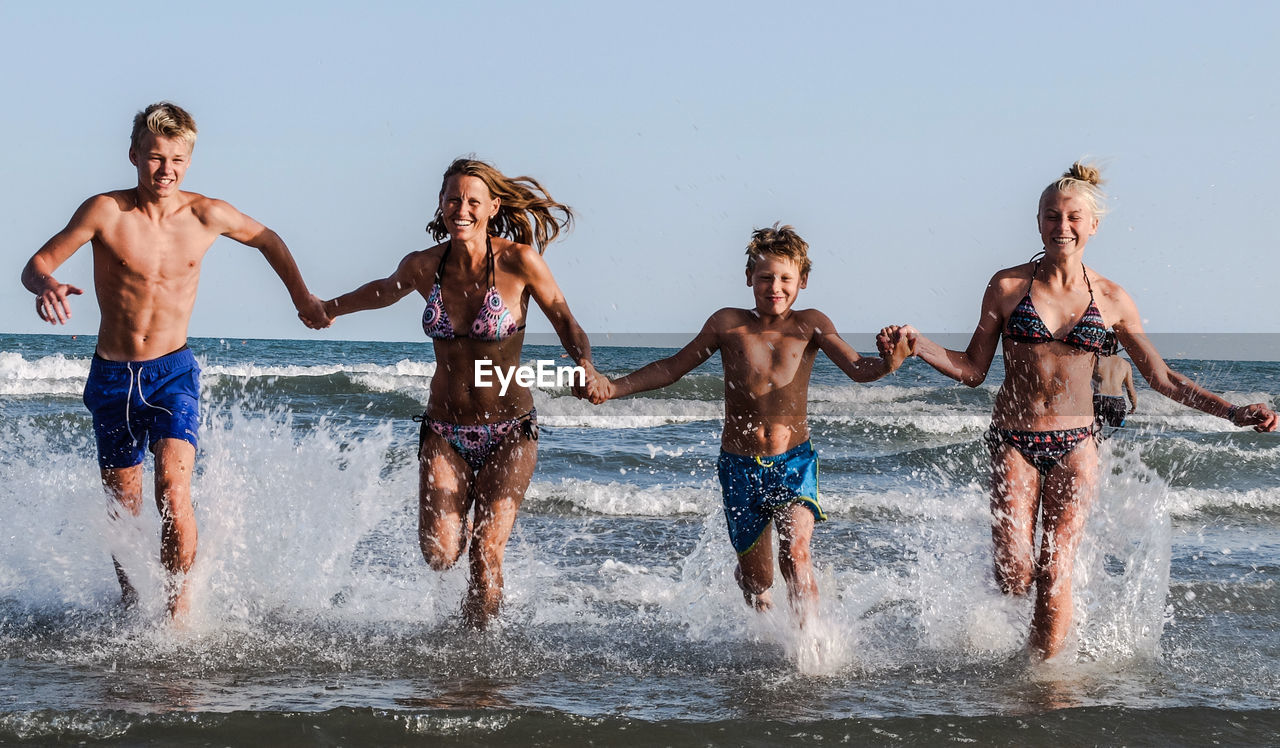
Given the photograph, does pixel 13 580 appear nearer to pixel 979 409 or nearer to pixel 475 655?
pixel 475 655

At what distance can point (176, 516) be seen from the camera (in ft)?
17.1

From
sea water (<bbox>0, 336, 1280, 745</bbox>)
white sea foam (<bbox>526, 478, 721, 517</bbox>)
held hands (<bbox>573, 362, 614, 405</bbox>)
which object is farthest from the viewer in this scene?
white sea foam (<bbox>526, 478, 721, 517</bbox>)

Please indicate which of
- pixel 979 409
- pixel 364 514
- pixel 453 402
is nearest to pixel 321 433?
pixel 364 514

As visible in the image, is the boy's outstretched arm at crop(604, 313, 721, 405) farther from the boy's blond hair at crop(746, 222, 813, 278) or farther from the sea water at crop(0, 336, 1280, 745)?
the sea water at crop(0, 336, 1280, 745)

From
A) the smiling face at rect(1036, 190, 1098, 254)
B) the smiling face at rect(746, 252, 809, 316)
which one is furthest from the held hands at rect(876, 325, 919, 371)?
the smiling face at rect(1036, 190, 1098, 254)

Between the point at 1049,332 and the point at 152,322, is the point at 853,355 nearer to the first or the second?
the point at 1049,332

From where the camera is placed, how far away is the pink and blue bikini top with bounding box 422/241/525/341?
16.7 ft

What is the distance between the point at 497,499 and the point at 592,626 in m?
1.00

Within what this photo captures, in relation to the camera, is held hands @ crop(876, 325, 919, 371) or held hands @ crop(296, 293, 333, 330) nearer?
held hands @ crop(876, 325, 919, 371)

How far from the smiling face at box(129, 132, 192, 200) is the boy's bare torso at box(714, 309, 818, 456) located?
2.49m

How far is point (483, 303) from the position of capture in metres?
5.10

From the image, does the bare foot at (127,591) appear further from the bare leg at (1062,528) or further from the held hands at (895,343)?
the bare leg at (1062,528)

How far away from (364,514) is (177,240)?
7.15 feet

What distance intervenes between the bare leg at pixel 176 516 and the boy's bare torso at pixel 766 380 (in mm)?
2394
